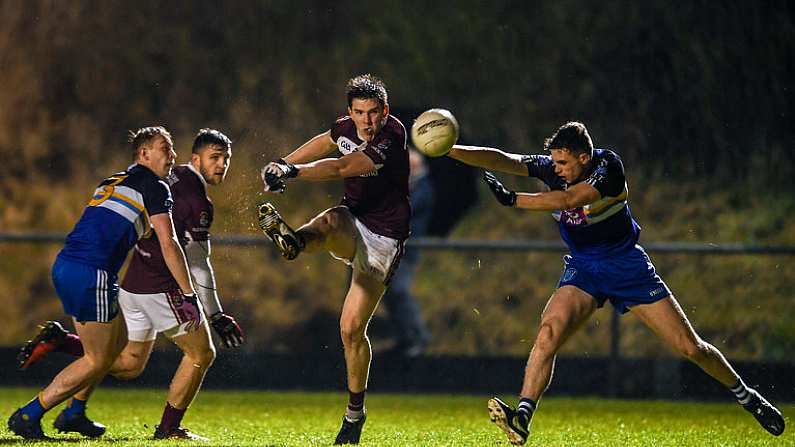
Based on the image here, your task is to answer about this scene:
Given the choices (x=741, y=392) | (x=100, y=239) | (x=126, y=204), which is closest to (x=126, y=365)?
(x=100, y=239)

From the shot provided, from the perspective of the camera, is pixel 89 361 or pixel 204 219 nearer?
pixel 89 361

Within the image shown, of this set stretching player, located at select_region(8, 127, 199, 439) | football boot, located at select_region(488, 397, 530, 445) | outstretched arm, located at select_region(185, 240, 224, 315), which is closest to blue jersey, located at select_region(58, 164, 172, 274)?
stretching player, located at select_region(8, 127, 199, 439)

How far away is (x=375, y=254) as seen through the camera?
770cm

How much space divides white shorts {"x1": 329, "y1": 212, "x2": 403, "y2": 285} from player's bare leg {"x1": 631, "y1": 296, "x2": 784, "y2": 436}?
4.42 feet

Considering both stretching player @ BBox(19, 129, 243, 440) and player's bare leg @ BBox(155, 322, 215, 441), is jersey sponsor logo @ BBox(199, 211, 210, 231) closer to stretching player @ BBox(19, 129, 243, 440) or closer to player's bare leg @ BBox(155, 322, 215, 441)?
stretching player @ BBox(19, 129, 243, 440)

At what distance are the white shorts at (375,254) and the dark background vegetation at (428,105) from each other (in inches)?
203

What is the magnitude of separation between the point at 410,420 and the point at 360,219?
2265 mm

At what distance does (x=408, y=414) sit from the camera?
1007 centimetres

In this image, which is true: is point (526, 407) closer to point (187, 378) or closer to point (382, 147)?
point (382, 147)

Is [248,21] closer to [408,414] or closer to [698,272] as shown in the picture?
[698,272]

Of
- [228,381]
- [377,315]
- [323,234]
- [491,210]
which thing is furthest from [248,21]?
[323,234]

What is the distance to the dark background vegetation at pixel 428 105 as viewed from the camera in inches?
559

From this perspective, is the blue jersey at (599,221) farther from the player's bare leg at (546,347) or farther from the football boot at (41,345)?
→ the football boot at (41,345)

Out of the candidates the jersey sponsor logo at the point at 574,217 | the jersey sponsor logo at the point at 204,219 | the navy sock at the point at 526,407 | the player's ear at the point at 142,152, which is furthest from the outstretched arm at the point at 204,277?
the jersey sponsor logo at the point at 574,217
